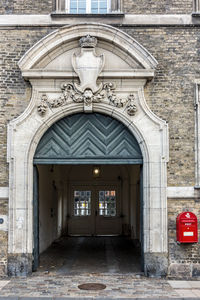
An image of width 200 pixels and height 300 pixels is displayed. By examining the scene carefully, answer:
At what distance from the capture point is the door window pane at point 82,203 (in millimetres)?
19734

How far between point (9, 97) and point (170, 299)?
6050mm

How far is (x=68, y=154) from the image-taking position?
33.2 ft

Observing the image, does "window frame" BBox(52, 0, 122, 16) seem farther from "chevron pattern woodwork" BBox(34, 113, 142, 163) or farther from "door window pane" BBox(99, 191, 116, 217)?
"door window pane" BBox(99, 191, 116, 217)

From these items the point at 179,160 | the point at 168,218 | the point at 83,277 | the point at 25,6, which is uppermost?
the point at 25,6

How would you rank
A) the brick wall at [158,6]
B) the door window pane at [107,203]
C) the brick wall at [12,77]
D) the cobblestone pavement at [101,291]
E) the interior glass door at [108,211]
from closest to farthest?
1. the cobblestone pavement at [101,291]
2. the brick wall at [12,77]
3. the brick wall at [158,6]
4. the interior glass door at [108,211]
5. the door window pane at [107,203]

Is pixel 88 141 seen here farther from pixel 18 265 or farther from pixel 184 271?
pixel 184 271

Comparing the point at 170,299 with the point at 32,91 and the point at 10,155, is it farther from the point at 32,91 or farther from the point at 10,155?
the point at 32,91

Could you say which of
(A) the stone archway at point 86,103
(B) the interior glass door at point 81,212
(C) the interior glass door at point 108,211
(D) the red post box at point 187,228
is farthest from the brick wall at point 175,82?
(B) the interior glass door at point 81,212

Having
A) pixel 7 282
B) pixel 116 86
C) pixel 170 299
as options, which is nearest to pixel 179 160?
pixel 116 86

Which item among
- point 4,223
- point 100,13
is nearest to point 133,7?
point 100,13

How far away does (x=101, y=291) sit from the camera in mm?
Answer: 8367

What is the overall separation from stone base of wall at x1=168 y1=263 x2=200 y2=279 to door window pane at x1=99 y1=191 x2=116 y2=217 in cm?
1015

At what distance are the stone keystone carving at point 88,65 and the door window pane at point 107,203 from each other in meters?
10.5

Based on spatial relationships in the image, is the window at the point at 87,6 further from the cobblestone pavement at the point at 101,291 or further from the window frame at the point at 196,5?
the cobblestone pavement at the point at 101,291
